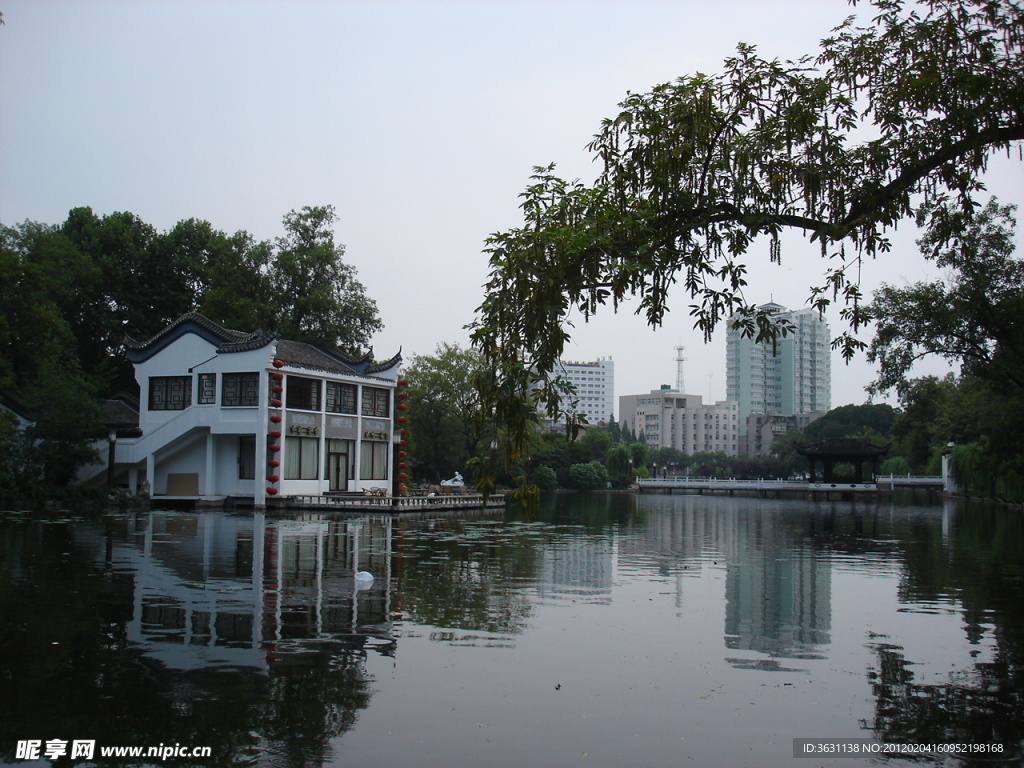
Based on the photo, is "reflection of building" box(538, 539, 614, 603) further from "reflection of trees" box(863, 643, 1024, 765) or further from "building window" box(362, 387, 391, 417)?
"building window" box(362, 387, 391, 417)

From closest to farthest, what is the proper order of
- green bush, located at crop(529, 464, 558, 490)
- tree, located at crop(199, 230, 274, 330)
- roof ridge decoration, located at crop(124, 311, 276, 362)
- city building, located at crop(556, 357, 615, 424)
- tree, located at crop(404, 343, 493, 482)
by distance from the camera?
roof ridge decoration, located at crop(124, 311, 276, 362) → tree, located at crop(199, 230, 274, 330) → tree, located at crop(404, 343, 493, 482) → green bush, located at crop(529, 464, 558, 490) → city building, located at crop(556, 357, 615, 424)

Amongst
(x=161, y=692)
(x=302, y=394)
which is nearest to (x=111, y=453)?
(x=302, y=394)

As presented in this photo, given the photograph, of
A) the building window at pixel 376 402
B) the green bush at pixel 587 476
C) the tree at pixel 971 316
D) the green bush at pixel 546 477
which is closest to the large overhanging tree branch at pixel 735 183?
the tree at pixel 971 316

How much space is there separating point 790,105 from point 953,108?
1.25 meters

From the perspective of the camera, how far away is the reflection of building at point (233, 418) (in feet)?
126

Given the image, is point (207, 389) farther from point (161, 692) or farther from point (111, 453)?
point (161, 692)

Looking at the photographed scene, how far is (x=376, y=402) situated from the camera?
4506 centimetres

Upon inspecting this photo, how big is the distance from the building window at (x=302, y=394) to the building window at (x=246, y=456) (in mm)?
2457

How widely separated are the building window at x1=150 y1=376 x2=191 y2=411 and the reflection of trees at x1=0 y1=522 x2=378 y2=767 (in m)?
30.8

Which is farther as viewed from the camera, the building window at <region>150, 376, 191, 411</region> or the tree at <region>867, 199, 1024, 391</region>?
the building window at <region>150, 376, 191, 411</region>

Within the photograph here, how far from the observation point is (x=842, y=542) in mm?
27000

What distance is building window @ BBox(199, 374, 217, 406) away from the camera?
39531 mm

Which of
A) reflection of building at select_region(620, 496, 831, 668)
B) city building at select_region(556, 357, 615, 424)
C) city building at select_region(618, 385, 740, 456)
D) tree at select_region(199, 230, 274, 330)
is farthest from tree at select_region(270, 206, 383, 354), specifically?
city building at select_region(556, 357, 615, 424)

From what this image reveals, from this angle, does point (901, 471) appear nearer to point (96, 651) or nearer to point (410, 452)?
point (410, 452)
